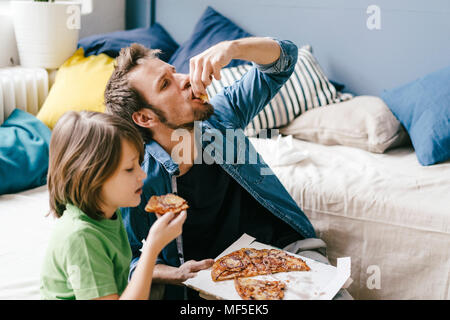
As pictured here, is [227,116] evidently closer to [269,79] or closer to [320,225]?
[269,79]

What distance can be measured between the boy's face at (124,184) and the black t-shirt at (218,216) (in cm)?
35

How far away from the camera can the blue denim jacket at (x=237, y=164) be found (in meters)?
1.31

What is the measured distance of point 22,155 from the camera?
1.81m

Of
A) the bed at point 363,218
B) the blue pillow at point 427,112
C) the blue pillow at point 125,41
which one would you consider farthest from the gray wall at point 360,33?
the blue pillow at point 125,41

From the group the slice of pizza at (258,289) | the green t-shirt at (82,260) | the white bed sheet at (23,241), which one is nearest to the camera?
the green t-shirt at (82,260)

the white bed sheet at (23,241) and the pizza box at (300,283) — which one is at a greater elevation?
the pizza box at (300,283)

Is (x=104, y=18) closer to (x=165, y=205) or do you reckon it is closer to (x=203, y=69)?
(x=203, y=69)

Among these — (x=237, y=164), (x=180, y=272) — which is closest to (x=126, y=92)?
(x=237, y=164)

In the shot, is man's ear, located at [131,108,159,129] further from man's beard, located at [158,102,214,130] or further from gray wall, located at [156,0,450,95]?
gray wall, located at [156,0,450,95]

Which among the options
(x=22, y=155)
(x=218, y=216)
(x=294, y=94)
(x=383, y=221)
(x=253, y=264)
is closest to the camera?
(x=253, y=264)

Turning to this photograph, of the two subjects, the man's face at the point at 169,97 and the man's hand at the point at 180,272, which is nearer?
the man's hand at the point at 180,272

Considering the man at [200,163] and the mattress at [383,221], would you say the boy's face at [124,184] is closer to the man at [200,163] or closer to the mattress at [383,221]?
the man at [200,163]

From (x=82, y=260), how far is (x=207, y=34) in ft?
5.87

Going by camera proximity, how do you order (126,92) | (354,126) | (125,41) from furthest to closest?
(125,41), (354,126), (126,92)
